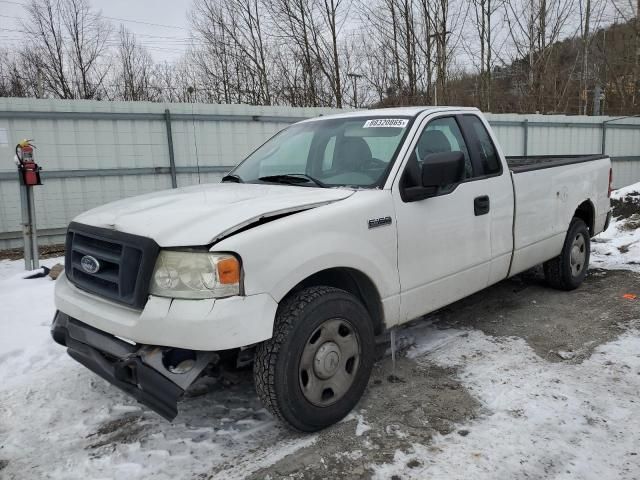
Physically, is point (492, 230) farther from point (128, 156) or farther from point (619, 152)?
point (619, 152)

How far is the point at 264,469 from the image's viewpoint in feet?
8.66

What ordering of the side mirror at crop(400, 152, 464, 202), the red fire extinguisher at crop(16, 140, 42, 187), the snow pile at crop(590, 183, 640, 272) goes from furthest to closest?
the snow pile at crop(590, 183, 640, 272), the red fire extinguisher at crop(16, 140, 42, 187), the side mirror at crop(400, 152, 464, 202)

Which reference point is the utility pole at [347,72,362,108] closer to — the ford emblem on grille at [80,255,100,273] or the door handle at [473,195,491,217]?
the door handle at [473,195,491,217]

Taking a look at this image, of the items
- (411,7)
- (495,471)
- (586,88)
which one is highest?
(411,7)

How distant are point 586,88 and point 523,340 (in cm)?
2346

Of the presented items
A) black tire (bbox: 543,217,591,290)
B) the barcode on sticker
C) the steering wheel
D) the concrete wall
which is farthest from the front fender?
the concrete wall

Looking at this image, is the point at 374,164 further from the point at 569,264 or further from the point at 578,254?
the point at 578,254

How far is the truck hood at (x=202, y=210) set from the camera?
2.56 metres

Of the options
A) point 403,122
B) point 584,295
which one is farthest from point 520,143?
point 403,122

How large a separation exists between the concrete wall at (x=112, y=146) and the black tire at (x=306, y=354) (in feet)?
24.7

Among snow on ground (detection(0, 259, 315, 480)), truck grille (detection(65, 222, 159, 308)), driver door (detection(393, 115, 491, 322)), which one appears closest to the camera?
truck grille (detection(65, 222, 159, 308))

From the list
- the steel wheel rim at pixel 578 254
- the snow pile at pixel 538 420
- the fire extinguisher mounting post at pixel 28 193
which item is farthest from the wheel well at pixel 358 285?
the fire extinguisher mounting post at pixel 28 193

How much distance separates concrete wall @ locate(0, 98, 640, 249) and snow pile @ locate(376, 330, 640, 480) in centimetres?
711

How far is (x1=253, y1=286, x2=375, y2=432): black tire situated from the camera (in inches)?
104
